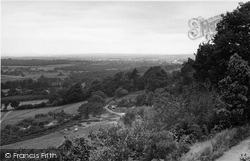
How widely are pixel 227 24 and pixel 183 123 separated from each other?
15.3 ft

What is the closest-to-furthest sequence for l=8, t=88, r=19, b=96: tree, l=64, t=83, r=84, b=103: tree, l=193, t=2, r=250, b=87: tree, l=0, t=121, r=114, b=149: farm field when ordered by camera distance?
1. l=193, t=2, r=250, b=87: tree
2. l=0, t=121, r=114, b=149: farm field
3. l=64, t=83, r=84, b=103: tree
4. l=8, t=88, r=19, b=96: tree

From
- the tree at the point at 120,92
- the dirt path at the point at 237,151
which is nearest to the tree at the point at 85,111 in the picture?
the tree at the point at 120,92

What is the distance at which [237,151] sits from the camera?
5703mm

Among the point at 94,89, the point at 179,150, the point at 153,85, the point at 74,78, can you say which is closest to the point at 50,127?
the point at 153,85

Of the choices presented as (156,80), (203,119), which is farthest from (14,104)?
(203,119)

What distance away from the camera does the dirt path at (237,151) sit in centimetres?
540

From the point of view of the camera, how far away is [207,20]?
39.2 ft

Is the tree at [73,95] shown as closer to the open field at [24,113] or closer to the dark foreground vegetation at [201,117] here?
the open field at [24,113]

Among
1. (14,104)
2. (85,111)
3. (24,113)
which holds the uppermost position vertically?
(85,111)

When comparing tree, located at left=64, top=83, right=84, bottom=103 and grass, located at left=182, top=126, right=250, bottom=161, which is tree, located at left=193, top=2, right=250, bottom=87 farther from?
tree, located at left=64, top=83, right=84, bottom=103

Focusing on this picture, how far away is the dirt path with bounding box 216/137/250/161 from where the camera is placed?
540cm

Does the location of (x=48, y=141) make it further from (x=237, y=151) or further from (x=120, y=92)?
(x=237, y=151)

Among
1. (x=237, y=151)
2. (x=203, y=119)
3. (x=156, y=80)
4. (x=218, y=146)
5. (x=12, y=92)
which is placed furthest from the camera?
(x=12, y=92)

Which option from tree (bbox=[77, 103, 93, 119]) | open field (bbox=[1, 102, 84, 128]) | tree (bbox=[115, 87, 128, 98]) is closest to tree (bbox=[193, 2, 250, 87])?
tree (bbox=[77, 103, 93, 119])
